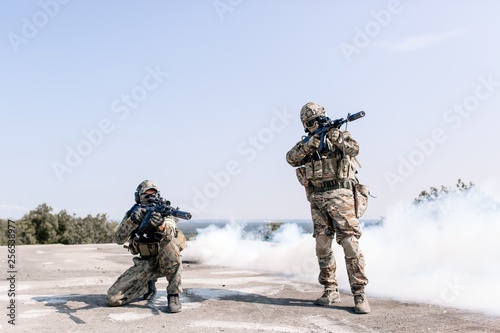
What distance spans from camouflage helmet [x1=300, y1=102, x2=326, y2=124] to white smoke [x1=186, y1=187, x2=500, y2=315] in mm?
3430

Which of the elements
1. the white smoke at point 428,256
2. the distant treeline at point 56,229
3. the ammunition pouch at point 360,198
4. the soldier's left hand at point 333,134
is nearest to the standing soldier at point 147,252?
the soldier's left hand at point 333,134

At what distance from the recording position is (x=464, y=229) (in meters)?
11.0

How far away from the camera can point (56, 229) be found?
29922 millimetres

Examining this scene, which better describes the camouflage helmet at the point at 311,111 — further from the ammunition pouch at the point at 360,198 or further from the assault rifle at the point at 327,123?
the ammunition pouch at the point at 360,198

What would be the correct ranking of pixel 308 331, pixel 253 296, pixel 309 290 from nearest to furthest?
pixel 308 331
pixel 253 296
pixel 309 290

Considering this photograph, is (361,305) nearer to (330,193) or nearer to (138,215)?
(330,193)

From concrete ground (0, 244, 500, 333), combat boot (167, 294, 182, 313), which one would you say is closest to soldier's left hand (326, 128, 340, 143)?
concrete ground (0, 244, 500, 333)

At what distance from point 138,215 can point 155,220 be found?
300 mm

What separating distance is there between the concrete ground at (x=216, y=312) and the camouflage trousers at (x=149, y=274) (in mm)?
191

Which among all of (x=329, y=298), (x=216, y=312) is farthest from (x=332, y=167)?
(x=216, y=312)

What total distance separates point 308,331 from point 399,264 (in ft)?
18.6

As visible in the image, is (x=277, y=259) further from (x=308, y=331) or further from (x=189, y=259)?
(x=308, y=331)

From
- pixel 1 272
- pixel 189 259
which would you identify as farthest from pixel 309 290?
pixel 1 272

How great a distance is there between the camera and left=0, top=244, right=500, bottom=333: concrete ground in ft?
20.1
